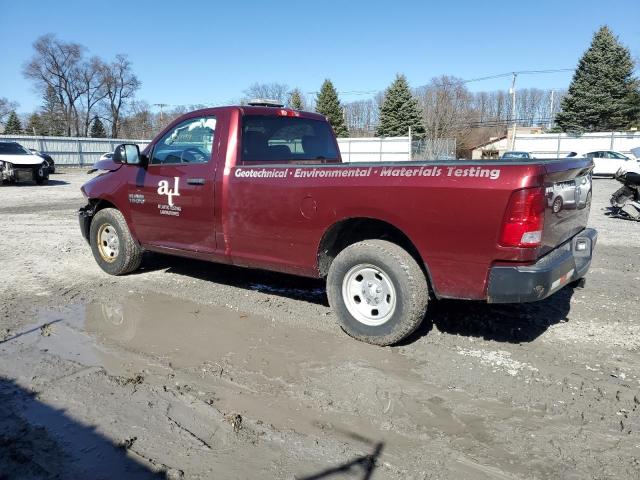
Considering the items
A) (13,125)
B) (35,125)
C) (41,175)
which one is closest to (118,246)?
(41,175)

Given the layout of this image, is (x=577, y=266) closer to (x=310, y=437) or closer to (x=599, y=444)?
(x=599, y=444)

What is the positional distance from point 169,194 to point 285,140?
4.48 feet

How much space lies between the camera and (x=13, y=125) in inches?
3061

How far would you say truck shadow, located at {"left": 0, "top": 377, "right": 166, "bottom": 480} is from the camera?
102 inches

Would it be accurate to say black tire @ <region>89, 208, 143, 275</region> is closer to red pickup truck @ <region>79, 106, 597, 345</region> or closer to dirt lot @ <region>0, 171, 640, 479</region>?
red pickup truck @ <region>79, 106, 597, 345</region>

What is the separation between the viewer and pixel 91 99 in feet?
244

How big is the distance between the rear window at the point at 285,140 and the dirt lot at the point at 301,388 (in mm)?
1523

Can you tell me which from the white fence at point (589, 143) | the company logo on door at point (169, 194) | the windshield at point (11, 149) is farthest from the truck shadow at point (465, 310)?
the white fence at point (589, 143)

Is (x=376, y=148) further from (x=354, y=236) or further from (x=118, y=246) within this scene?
(x=354, y=236)

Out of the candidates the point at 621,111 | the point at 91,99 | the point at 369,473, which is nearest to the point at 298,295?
the point at 369,473

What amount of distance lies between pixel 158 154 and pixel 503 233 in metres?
3.94

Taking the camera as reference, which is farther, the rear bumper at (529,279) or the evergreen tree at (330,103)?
the evergreen tree at (330,103)

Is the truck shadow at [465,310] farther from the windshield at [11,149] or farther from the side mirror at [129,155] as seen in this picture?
the windshield at [11,149]

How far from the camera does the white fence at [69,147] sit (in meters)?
36.3
